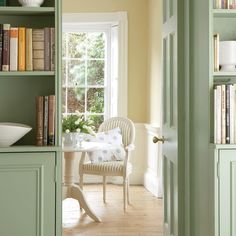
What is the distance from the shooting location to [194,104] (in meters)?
3.12

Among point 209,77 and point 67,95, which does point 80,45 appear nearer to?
point 67,95

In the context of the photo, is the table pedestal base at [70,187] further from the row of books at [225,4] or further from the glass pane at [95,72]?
the row of books at [225,4]

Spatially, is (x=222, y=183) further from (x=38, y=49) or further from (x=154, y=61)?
(x=154, y=61)

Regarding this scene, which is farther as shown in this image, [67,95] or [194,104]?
[67,95]

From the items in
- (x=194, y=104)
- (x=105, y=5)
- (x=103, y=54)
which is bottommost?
(x=194, y=104)

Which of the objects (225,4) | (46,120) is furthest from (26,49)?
(225,4)

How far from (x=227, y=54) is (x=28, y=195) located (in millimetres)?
1459

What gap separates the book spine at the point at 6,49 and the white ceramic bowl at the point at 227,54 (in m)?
1.28

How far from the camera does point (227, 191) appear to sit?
275cm

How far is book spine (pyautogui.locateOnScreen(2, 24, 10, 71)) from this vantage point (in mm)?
2889

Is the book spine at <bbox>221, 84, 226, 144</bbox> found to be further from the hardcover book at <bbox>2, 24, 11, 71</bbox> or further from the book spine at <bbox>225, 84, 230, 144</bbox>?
the hardcover book at <bbox>2, 24, 11, 71</bbox>

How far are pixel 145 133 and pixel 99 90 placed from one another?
3.22 feet

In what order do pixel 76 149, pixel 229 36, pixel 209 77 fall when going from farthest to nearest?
1. pixel 76 149
2. pixel 229 36
3. pixel 209 77

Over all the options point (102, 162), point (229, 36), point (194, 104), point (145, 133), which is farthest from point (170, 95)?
point (145, 133)
